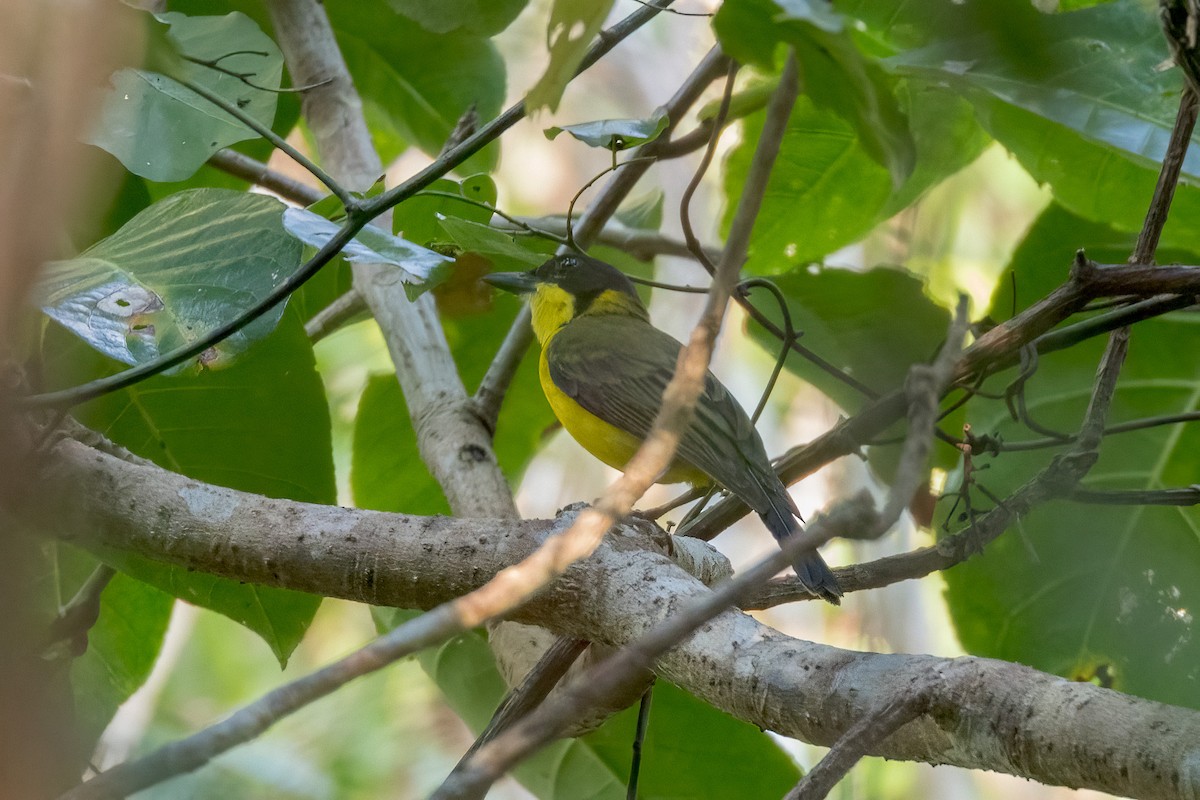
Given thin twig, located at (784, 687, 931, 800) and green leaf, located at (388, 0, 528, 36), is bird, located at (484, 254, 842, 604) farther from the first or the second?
thin twig, located at (784, 687, 931, 800)

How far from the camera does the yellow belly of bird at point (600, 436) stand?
343 centimetres

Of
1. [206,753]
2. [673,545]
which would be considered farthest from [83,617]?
[206,753]

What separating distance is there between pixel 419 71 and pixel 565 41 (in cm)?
252

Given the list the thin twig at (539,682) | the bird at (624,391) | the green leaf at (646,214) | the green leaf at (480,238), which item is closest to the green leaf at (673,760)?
the thin twig at (539,682)

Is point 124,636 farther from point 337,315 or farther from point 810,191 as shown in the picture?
point 810,191

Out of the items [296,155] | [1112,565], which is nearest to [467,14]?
[296,155]

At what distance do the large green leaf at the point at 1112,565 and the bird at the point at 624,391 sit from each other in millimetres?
523

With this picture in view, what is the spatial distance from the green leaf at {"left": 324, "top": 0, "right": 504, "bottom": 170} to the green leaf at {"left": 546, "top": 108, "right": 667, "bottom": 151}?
173 cm

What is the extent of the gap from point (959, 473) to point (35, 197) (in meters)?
2.38

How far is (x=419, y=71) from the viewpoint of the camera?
147 inches

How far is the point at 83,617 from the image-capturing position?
2658mm

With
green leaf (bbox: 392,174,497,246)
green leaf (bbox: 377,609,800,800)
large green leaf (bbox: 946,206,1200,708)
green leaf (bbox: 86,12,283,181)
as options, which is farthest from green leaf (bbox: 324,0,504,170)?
green leaf (bbox: 377,609,800,800)

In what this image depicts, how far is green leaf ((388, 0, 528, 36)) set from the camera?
8.73ft

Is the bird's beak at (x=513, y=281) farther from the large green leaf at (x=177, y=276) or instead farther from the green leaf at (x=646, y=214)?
the large green leaf at (x=177, y=276)
